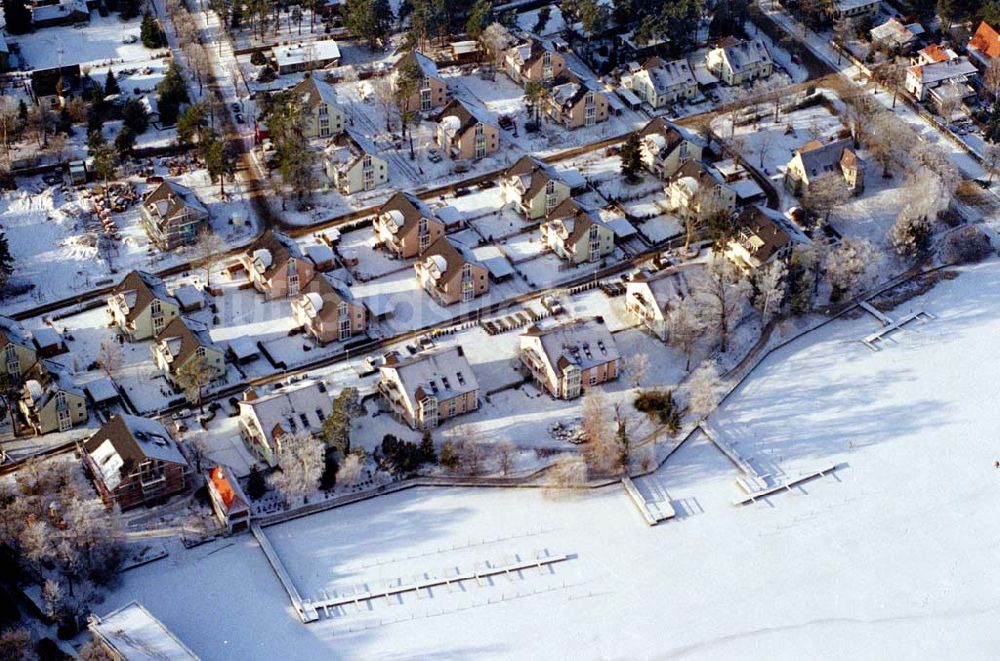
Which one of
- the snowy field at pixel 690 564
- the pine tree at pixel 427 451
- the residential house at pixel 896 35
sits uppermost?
the residential house at pixel 896 35

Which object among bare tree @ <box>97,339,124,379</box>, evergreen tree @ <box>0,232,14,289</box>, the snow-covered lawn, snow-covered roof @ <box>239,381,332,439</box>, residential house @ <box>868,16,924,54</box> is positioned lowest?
snow-covered roof @ <box>239,381,332,439</box>

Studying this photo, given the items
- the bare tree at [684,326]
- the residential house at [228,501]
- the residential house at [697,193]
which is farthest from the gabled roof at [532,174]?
the residential house at [228,501]

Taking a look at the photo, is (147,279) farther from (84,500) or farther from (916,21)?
(916,21)

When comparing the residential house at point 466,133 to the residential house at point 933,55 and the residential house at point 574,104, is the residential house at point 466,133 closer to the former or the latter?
the residential house at point 574,104

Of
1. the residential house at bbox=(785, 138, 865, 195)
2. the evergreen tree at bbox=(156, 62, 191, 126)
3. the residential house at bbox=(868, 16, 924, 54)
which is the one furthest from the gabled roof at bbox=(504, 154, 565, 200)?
the residential house at bbox=(868, 16, 924, 54)

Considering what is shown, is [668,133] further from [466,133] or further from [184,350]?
[184,350]

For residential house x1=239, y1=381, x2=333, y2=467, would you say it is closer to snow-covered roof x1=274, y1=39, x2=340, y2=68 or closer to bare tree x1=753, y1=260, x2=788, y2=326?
bare tree x1=753, y1=260, x2=788, y2=326
